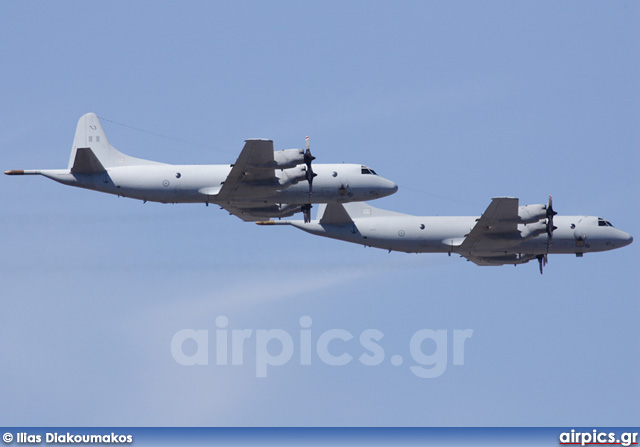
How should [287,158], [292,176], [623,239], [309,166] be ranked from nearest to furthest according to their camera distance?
[287,158]
[292,176]
[309,166]
[623,239]

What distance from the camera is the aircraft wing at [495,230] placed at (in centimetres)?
8906

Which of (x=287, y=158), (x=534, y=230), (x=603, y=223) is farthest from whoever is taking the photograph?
(x=603, y=223)

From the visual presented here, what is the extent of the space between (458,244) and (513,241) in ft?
12.0

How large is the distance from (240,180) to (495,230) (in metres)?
17.4

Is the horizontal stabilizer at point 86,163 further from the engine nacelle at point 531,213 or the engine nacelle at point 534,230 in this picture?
the engine nacelle at point 534,230

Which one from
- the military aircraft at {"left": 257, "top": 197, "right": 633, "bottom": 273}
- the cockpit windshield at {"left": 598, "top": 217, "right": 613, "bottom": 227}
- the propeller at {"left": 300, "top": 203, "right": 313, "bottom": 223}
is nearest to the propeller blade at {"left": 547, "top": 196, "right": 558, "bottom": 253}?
the military aircraft at {"left": 257, "top": 197, "right": 633, "bottom": 273}

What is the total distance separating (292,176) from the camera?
3455 inches

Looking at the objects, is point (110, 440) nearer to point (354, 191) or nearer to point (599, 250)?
Answer: point (354, 191)

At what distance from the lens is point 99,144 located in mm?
93500

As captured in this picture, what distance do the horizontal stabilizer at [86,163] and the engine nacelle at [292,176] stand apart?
11.5m

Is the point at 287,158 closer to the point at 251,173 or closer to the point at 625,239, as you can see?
the point at 251,173

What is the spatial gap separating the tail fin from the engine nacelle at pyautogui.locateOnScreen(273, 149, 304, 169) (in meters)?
9.44

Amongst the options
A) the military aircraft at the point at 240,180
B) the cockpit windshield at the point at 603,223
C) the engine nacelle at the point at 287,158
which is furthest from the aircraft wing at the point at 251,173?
the cockpit windshield at the point at 603,223

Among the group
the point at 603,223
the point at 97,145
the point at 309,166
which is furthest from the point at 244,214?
the point at 603,223
